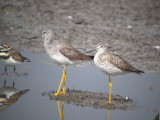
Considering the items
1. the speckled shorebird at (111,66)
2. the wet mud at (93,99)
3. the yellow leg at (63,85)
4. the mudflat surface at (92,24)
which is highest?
the mudflat surface at (92,24)

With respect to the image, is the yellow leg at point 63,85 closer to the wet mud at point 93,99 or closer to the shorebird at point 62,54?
the shorebird at point 62,54

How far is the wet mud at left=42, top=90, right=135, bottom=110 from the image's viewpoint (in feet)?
35.8

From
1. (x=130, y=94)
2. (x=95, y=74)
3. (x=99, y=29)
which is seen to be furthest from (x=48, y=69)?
(x=99, y=29)

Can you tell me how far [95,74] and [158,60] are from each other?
8.65ft

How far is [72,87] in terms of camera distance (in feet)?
40.0

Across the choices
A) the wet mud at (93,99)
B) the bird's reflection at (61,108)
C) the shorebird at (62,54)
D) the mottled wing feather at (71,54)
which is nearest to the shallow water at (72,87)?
the bird's reflection at (61,108)

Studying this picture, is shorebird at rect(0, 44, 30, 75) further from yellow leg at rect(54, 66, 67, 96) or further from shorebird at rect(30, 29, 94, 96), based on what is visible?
yellow leg at rect(54, 66, 67, 96)

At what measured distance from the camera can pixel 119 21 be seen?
63.0 ft

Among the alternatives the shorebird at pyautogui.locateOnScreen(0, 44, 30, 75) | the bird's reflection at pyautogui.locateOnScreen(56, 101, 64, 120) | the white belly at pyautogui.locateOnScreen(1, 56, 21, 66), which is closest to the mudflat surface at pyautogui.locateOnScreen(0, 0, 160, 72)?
the shorebird at pyautogui.locateOnScreen(0, 44, 30, 75)

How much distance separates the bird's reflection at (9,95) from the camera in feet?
34.3

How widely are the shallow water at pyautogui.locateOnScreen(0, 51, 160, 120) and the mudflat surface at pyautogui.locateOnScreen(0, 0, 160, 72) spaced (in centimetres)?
130

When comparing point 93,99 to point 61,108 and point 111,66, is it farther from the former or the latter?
point 61,108

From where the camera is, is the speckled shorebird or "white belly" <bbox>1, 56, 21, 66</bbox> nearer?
the speckled shorebird

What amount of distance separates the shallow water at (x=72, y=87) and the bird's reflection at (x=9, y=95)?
0.34 feet
